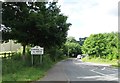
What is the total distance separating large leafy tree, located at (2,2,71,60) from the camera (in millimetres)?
36812

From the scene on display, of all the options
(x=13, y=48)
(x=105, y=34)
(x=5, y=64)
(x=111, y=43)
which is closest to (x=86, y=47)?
(x=105, y=34)

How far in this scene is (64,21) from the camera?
144ft

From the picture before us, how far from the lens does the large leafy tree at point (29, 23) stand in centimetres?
3681

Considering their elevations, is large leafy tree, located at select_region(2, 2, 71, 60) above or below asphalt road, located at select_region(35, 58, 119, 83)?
above

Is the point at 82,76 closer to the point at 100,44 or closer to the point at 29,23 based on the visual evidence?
the point at 29,23

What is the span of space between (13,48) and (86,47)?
2363 inches

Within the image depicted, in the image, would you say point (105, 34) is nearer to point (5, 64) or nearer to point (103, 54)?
point (103, 54)

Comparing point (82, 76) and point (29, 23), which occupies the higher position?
point (29, 23)

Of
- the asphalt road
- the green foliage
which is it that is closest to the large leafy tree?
the asphalt road

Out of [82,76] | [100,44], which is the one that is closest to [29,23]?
[82,76]

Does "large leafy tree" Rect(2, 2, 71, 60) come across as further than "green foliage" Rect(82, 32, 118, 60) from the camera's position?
No

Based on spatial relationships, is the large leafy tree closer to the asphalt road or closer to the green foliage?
the asphalt road

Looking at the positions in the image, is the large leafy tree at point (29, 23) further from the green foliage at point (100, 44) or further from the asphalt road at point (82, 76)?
the green foliage at point (100, 44)

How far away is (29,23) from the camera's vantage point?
122 ft
